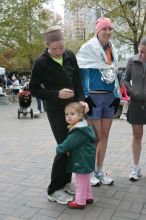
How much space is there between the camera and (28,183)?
5.07 m

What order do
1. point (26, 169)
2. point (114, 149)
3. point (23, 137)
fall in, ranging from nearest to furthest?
point (26, 169)
point (114, 149)
point (23, 137)

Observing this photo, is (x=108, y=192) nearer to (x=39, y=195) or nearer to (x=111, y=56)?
(x=39, y=195)

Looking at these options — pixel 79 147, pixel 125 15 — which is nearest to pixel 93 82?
pixel 79 147

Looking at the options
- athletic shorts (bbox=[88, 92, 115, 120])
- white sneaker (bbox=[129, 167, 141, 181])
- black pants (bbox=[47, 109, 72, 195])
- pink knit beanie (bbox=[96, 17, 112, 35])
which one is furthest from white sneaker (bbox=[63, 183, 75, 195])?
pink knit beanie (bbox=[96, 17, 112, 35])

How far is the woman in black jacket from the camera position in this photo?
4.11 metres

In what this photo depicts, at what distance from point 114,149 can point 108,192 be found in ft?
8.69

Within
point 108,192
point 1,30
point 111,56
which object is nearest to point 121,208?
point 108,192

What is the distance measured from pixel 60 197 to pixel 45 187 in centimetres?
62

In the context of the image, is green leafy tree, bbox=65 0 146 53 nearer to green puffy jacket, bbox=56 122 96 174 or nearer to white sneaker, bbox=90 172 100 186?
white sneaker, bbox=90 172 100 186

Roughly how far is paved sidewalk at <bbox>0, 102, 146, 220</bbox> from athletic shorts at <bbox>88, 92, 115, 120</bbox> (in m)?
0.90

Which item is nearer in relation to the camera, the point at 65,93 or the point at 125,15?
the point at 65,93

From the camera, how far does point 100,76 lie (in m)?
4.61

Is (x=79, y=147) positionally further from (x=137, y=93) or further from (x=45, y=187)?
(x=137, y=93)

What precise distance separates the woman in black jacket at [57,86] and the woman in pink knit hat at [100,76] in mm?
288
